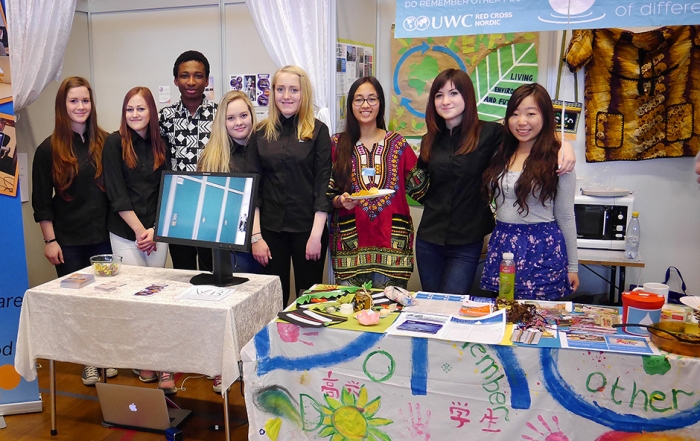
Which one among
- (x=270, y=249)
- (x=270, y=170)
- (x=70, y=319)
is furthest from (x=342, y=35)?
(x=70, y=319)

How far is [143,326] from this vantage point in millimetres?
2350

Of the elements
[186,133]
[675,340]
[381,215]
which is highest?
[186,133]

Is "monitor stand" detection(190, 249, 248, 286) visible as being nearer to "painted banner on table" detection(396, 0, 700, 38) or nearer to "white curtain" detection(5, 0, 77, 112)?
"painted banner on table" detection(396, 0, 700, 38)

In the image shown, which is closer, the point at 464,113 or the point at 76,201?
the point at 464,113

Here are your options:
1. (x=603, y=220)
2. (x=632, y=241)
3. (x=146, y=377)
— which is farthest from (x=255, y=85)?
(x=632, y=241)

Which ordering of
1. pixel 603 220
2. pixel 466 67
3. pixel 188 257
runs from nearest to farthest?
pixel 188 257
pixel 603 220
pixel 466 67

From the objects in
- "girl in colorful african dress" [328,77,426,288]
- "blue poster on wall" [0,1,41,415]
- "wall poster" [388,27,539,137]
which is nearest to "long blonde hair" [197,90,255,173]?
"girl in colorful african dress" [328,77,426,288]

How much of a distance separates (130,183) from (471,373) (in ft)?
6.54

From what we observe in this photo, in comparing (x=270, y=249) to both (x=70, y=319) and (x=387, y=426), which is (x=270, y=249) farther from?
(x=387, y=426)

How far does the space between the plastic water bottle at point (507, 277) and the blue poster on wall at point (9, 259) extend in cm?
219

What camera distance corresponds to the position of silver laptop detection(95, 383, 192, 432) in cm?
259

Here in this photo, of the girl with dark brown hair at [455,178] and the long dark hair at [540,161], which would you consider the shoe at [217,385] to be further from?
the long dark hair at [540,161]

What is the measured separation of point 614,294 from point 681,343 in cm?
216

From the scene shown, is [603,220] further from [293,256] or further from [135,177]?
[135,177]
